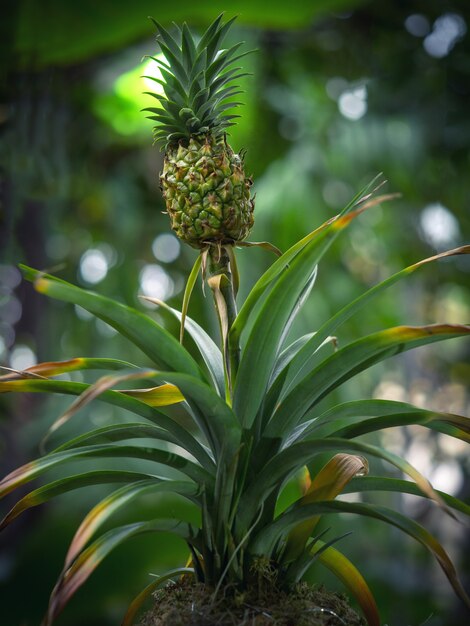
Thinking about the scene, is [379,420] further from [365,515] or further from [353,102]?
[353,102]

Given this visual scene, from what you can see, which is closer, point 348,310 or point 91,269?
point 348,310

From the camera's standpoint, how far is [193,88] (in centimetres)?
64

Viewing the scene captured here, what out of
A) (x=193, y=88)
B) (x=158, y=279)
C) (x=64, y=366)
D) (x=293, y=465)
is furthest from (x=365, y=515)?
(x=158, y=279)

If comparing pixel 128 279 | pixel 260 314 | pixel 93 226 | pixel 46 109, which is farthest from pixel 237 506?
pixel 93 226

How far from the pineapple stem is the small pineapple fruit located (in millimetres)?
17

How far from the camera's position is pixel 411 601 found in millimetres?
2521

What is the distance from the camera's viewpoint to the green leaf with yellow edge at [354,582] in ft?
2.03

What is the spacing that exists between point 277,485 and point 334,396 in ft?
4.66

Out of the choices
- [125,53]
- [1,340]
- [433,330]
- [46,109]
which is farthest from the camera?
[125,53]

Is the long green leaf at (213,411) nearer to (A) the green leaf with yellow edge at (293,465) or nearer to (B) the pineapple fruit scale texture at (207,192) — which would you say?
(A) the green leaf with yellow edge at (293,465)

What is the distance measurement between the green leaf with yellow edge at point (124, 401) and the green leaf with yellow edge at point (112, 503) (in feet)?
0.14

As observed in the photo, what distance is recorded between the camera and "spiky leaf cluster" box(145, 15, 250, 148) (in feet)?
2.09

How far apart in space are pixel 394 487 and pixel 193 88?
0.44 meters

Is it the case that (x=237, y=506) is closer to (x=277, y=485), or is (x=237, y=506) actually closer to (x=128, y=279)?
(x=277, y=485)
